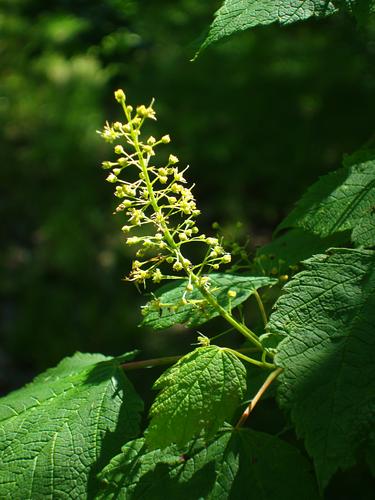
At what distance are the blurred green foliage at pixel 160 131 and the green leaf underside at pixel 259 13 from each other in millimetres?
3158

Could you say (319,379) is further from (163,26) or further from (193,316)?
(163,26)

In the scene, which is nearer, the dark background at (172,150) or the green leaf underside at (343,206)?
the green leaf underside at (343,206)

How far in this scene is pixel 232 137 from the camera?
7168mm

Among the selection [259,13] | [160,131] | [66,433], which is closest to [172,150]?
[160,131]

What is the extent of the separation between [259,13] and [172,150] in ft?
19.6

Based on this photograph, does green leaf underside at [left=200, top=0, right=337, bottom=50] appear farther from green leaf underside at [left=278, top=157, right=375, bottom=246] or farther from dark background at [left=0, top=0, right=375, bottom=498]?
dark background at [left=0, top=0, right=375, bottom=498]

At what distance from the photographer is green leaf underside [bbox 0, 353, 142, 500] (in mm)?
1688

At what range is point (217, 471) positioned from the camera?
5.20 ft

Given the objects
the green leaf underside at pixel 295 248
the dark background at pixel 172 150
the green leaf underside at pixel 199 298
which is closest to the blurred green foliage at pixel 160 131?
the dark background at pixel 172 150

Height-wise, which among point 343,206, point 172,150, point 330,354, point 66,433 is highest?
point 172,150

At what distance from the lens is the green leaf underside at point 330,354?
4.42ft

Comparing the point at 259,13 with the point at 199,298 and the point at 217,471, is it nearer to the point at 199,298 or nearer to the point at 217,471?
the point at 199,298

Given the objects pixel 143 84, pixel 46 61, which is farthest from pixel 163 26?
pixel 46 61

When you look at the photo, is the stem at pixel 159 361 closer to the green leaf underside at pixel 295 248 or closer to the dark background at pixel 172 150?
the green leaf underside at pixel 295 248
